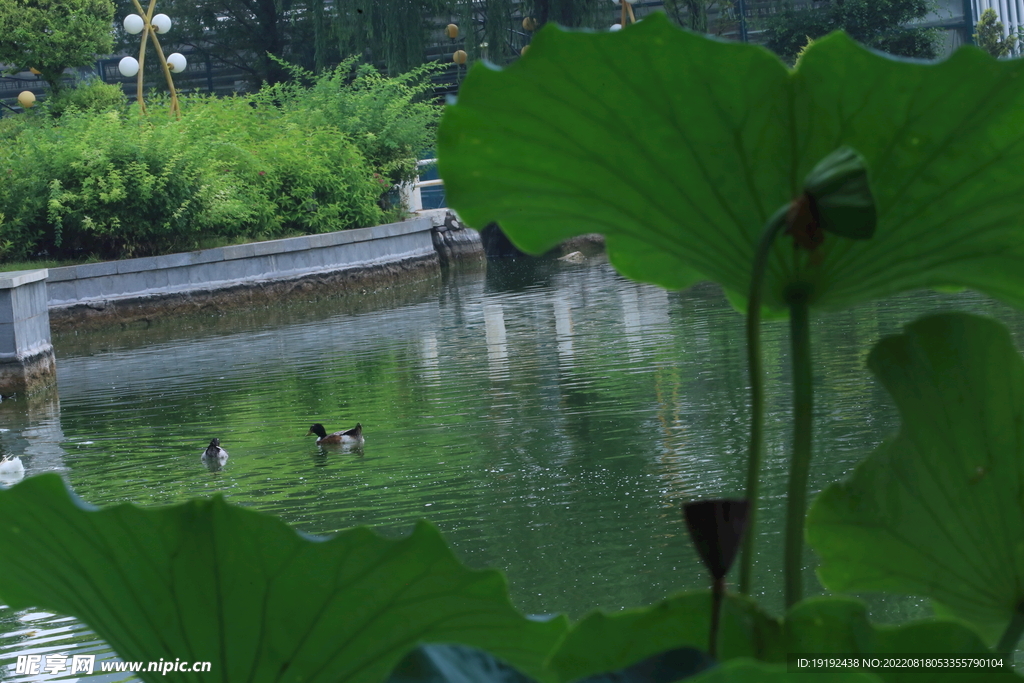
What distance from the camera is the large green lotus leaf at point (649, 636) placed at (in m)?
0.56

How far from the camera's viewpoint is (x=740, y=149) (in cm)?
65

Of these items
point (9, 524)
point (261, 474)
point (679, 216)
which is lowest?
point (261, 474)

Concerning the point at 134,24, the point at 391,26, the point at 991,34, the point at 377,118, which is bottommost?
the point at 377,118

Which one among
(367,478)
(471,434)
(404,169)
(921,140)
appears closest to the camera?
(921,140)

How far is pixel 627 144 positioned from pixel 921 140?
0.17 m

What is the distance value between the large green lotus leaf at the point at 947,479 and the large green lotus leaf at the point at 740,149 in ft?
0.19

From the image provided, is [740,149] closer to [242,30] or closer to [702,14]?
[702,14]

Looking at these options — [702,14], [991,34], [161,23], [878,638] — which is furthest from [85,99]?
[878,638]

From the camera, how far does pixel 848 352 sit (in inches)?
315

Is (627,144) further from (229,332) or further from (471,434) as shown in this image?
(229,332)

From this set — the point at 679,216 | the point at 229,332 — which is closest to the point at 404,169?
the point at 229,332

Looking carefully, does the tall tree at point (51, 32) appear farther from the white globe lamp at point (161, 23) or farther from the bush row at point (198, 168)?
the white globe lamp at point (161, 23)

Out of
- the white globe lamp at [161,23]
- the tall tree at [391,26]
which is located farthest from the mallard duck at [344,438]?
the tall tree at [391,26]

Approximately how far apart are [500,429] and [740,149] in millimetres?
6156
